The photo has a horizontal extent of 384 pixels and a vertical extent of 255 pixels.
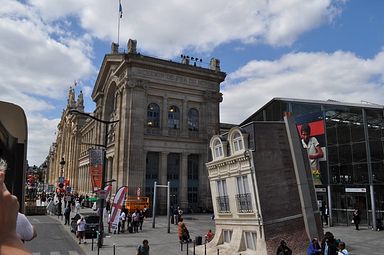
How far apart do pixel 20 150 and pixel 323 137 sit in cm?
3264

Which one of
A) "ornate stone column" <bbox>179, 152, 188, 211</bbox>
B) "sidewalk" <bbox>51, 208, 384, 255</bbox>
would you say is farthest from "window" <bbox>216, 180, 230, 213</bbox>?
"ornate stone column" <bbox>179, 152, 188, 211</bbox>

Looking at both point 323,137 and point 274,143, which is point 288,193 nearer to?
point 274,143

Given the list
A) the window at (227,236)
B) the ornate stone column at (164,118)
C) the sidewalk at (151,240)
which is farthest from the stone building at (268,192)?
the ornate stone column at (164,118)

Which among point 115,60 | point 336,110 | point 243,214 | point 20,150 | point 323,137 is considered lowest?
point 243,214

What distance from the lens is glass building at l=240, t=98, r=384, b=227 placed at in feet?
95.1

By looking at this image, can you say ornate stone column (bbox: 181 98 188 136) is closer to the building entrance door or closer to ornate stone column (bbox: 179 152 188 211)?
ornate stone column (bbox: 179 152 188 211)

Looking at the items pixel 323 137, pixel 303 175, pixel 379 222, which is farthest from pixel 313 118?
pixel 303 175

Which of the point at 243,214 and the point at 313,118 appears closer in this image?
the point at 243,214

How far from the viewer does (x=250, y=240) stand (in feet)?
55.5

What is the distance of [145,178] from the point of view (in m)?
45.2

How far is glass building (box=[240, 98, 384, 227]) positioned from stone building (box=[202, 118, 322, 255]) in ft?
46.6

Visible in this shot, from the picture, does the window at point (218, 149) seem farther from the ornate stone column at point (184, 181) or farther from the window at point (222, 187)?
the ornate stone column at point (184, 181)

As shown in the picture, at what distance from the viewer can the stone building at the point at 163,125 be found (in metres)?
44.7

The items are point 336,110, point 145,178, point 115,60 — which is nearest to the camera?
point 336,110
